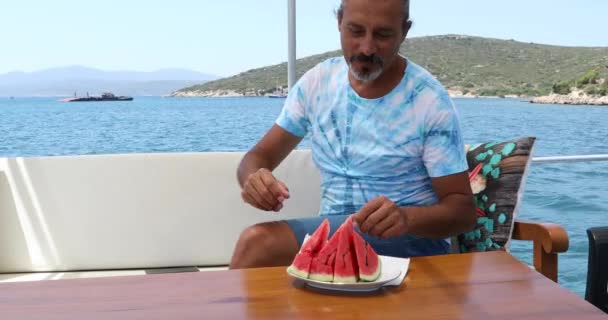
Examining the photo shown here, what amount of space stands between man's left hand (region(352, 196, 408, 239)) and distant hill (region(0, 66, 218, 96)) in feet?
138

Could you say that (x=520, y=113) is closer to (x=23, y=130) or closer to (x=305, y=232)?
(x=23, y=130)

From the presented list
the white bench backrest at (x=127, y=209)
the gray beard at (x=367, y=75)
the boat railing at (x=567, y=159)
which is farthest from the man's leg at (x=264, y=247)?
the boat railing at (x=567, y=159)

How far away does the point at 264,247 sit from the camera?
1.69 meters

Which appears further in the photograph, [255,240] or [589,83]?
[589,83]

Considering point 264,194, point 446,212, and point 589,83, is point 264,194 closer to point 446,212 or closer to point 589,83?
point 446,212

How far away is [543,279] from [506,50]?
2511 cm

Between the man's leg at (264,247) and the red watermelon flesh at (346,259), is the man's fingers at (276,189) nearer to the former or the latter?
the man's leg at (264,247)

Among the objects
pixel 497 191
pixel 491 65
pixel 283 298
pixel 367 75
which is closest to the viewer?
pixel 283 298

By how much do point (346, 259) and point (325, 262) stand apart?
1.5 inches

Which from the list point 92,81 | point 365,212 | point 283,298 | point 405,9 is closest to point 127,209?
point 405,9

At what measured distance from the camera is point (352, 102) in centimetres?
201

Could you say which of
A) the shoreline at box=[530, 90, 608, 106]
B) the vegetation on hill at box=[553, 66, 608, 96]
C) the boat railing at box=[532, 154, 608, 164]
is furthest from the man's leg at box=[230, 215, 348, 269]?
the shoreline at box=[530, 90, 608, 106]

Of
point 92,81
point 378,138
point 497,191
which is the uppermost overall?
point 378,138

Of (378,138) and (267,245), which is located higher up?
(378,138)
